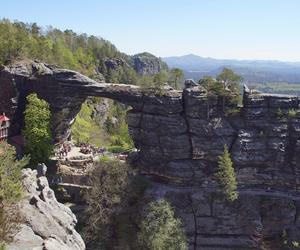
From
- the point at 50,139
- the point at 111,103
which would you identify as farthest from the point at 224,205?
the point at 111,103

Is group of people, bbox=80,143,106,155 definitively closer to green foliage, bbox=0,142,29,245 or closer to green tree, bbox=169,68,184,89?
green tree, bbox=169,68,184,89

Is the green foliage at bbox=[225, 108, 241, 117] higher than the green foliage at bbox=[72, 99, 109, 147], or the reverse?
the green foliage at bbox=[225, 108, 241, 117]

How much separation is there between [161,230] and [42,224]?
16.5m

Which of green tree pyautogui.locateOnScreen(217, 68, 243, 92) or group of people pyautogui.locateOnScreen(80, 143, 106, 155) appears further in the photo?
group of people pyautogui.locateOnScreen(80, 143, 106, 155)

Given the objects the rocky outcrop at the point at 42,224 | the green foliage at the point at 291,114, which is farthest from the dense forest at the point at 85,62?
the rocky outcrop at the point at 42,224

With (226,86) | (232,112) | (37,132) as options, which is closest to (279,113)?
(232,112)

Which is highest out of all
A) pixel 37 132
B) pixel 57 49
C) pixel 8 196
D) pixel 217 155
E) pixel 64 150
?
pixel 57 49

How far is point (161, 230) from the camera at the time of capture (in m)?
43.5

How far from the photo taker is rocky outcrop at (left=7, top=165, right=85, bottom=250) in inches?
1021

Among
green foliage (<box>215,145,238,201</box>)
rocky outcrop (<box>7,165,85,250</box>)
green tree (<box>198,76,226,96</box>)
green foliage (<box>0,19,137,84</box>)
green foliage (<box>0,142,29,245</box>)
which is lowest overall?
green foliage (<box>215,145,238,201</box>)

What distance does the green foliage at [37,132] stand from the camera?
166 feet

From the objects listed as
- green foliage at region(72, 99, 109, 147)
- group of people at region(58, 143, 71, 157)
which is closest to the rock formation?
group of people at region(58, 143, 71, 157)

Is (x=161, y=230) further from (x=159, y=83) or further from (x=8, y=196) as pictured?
(x=8, y=196)

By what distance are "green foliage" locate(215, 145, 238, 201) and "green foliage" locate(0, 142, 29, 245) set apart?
A: 81.0 feet
